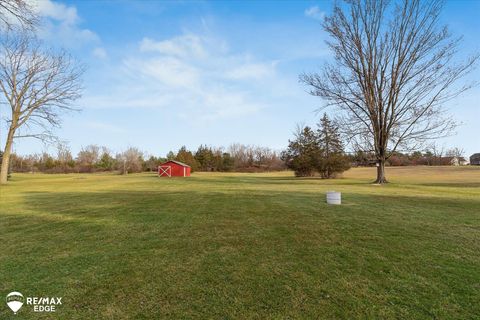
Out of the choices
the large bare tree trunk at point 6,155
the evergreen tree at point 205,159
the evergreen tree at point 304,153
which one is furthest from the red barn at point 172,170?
the evergreen tree at point 205,159

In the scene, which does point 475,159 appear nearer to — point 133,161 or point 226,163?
point 226,163

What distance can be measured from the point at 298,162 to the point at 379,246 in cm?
3524

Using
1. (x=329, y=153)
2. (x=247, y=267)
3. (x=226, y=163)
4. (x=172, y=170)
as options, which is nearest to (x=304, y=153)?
(x=329, y=153)

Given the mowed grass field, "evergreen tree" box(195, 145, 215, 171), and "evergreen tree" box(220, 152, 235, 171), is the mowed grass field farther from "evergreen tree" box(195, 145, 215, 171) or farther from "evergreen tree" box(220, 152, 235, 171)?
"evergreen tree" box(220, 152, 235, 171)

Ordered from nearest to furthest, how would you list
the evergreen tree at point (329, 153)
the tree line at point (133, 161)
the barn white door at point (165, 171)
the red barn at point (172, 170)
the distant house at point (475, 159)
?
the evergreen tree at point (329, 153), the barn white door at point (165, 171), the red barn at point (172, 170), the tree line at point (133, 161), the distant house at point (475, 159)

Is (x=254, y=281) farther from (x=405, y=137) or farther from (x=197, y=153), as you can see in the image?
(x=197, y=153)

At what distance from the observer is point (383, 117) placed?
20.8 m

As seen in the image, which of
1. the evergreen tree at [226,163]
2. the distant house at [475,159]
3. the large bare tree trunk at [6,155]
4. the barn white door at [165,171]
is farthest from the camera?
the distant house at [475,159]

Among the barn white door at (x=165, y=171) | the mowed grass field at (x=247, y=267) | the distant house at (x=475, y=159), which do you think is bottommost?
the mowed grass field at (x=247, y=267)

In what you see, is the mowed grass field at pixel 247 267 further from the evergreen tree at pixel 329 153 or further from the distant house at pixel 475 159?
the distant house at pixel 475 159

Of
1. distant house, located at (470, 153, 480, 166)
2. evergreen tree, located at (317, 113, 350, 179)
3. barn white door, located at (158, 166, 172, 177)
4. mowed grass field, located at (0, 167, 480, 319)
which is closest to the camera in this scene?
mowed grass field, located at (0, 167, 480, 319)

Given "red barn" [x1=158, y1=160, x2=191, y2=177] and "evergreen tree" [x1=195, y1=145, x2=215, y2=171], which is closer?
"red barn" [x1=158, y1=160, x2=191, y2=177]

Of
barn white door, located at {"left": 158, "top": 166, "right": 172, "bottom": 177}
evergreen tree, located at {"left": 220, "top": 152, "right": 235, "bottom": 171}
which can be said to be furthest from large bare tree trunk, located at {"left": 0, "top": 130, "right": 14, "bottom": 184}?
evergreen tree, located at {"left": 220, "top": 152, "right": 235, "bottom": 171}

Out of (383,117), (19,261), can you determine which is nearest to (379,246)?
(19,261)
